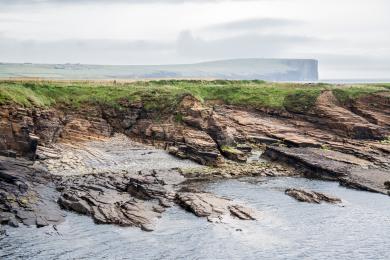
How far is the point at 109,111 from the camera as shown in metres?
111

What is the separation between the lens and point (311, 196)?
7462 cm

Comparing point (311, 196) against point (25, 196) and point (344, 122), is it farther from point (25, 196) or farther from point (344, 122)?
point (344, 122)

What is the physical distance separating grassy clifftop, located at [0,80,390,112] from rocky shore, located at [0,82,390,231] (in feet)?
7.14

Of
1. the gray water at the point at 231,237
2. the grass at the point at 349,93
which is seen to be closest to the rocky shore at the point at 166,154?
the grass at the point at 349,93

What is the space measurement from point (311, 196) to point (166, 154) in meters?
32.9

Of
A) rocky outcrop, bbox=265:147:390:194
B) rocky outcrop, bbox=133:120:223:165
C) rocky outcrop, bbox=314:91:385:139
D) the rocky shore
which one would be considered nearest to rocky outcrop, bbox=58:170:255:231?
the rocky shore

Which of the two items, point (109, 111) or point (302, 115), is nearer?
point (109, 111)

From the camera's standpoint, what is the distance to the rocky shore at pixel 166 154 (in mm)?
65250

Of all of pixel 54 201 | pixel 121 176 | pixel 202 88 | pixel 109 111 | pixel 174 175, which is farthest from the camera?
pixel 202 88

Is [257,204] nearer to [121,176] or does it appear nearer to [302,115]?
[121,176]

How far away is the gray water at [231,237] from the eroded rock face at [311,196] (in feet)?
7.49

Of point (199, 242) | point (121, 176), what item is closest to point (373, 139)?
point (121, 176)

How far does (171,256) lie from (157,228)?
8.31 metres

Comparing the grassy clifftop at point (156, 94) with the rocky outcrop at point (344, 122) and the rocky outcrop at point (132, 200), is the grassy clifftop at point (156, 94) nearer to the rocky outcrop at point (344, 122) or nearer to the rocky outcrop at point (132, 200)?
the rocky outcrop at point (344, 122)
